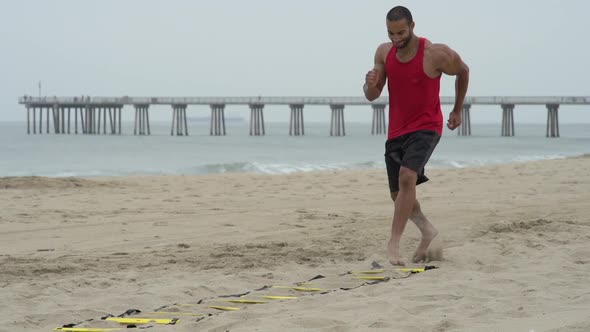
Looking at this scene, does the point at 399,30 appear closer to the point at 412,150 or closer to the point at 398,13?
the point at 398,13

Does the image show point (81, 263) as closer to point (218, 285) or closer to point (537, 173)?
point (218, 285)

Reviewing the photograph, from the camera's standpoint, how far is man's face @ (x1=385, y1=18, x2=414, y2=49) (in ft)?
17.1

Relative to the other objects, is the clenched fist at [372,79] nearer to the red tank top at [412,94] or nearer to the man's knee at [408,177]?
the red tank top at [412,94]

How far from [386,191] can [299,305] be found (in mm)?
6844

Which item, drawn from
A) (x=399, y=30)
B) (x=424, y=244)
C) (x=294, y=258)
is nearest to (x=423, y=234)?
(x=424, y=244)

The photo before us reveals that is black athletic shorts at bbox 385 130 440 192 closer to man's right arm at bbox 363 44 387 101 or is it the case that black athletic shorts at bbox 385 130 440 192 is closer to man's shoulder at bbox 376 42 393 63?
man's right arm at bbox 363 44 387 101

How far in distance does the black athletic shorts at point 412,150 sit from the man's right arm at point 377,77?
0.33 meters

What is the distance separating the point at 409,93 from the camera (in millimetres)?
5355

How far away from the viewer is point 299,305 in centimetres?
407

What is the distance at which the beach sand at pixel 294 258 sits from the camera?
3836 millimetres

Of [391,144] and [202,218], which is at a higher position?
[391,144]

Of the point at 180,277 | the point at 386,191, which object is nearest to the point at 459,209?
the point at 386,191

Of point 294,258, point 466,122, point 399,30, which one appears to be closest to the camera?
point 399,30

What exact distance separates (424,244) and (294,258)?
0.87m
